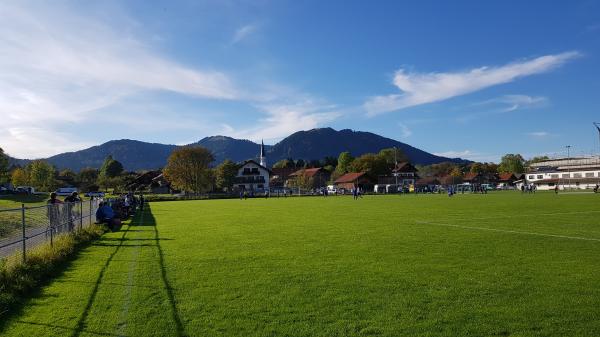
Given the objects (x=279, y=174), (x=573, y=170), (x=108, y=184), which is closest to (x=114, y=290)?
(x=108, y=184)

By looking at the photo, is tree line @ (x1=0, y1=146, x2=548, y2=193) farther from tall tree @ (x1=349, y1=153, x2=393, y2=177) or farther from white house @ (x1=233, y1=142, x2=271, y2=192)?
white house @ (x1=233, y1=142, x2=271, y2=192)

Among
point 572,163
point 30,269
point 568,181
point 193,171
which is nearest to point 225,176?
point 193,171

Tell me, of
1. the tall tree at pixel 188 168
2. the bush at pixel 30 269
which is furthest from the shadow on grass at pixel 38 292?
the tall tree at pixel 188 168

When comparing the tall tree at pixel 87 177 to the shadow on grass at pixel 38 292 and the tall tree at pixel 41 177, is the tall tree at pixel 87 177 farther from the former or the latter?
the shadow on grass at pixel 38 292

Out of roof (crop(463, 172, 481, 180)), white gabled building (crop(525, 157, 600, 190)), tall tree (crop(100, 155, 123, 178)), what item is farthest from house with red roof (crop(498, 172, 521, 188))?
tall tree (crop(100, 155, 123, 178))

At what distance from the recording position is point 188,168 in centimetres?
9638

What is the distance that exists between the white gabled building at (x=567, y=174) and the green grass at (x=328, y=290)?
118521mm

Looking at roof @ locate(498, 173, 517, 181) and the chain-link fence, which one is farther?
roof @ locate(498, 173, 517, 181)

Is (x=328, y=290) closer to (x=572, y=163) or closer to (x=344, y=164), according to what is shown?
(x=344, y=164)

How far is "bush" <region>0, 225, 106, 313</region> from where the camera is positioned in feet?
27.5

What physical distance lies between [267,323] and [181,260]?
19.9ft

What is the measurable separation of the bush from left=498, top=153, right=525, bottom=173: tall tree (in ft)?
594

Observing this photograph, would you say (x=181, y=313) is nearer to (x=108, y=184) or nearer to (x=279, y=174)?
(x=108, y=184)

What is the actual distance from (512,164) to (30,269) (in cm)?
18541
